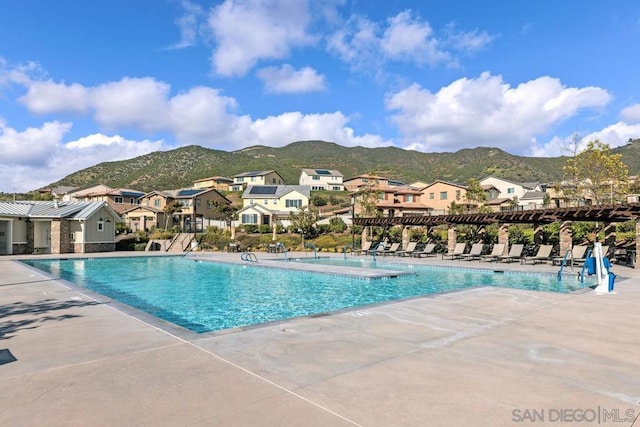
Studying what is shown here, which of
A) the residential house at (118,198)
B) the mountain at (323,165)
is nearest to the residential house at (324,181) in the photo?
the mountain at (323,165)

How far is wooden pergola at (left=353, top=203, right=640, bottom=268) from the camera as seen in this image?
1672 centimetres

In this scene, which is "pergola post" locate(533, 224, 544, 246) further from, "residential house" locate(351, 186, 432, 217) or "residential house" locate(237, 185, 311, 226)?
"residential house" locate(237, 185, 311, 226)

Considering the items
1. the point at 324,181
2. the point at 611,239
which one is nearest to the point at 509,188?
the point at 324,181

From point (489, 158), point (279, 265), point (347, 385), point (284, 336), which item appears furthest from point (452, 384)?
point (489, 158)

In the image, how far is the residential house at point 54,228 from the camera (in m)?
27.2

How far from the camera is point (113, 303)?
8852mm

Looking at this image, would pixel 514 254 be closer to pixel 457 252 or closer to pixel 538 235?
pixel 457 252

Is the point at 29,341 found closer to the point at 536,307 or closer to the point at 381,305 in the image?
the point at 381,305

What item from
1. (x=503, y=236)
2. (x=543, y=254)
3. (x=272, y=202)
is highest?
(x=272, y=202)

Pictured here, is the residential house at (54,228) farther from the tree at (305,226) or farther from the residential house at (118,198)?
the residential house at (118,198)

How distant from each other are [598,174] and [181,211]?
4330 cm

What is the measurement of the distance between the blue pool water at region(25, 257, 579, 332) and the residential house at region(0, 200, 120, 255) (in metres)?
9.02

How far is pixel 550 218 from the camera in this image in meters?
19.9

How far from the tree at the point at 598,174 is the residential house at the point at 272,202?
31.5 m
